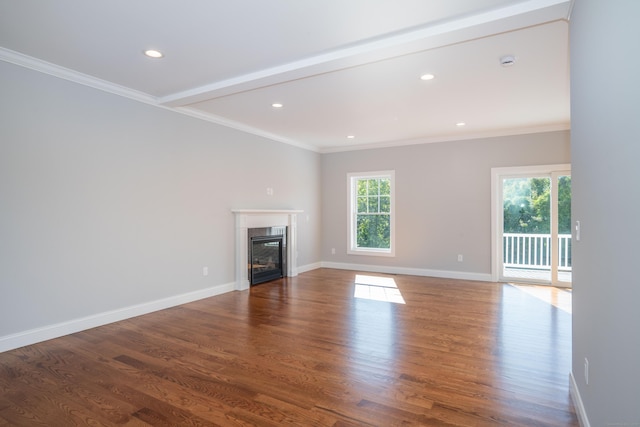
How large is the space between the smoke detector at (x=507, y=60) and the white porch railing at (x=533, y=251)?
367 centimetres

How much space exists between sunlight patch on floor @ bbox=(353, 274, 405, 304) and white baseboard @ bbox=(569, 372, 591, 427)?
246cm

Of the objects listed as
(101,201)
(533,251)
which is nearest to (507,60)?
(533,251)

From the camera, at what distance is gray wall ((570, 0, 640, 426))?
118cm

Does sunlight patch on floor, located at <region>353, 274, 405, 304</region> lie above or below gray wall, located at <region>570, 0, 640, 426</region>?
below

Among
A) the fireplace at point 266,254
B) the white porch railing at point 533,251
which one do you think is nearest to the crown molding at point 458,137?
the white porch railing at point 533,251

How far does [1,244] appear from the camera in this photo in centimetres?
306

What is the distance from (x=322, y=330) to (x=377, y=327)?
0.59 meters

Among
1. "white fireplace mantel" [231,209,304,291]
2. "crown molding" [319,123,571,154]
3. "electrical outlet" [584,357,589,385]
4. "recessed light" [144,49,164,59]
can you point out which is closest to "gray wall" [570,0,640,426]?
"electrical outlet" [584,357,589,385]

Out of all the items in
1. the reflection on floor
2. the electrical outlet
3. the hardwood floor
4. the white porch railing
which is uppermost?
the white porch railing

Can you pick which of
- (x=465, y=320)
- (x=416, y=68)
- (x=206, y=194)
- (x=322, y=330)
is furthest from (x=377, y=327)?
(x=206, y=194)

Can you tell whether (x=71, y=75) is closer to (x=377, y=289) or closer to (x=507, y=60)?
(x=507, y=60)

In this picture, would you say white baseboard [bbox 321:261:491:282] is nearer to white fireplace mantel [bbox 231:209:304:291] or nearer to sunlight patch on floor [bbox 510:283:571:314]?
sunlight patch on floor [bbox 510:283:571:314]

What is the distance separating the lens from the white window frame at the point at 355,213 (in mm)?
7047

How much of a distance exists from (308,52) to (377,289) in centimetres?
374
